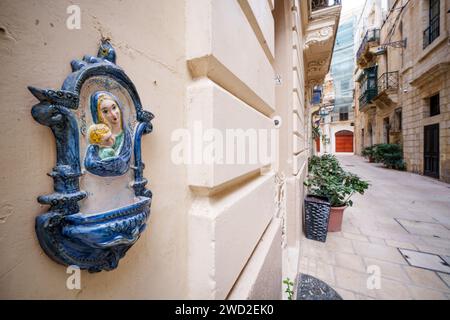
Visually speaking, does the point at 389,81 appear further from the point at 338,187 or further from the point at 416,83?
the point at 338,187

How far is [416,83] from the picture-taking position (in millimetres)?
10023

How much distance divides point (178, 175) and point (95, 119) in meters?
0.36

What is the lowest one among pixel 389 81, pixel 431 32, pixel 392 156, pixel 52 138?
pixel 392 156

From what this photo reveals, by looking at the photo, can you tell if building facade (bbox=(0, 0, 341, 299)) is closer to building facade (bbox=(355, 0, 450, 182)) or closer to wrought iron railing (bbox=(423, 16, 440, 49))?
building facade (bbox=(355, 0, 450, 182))

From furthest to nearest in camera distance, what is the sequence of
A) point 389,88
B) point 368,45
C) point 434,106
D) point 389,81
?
point 368,45 < point 389,81 < point 389,88 < point 434,106

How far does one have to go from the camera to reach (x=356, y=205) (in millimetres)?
5641

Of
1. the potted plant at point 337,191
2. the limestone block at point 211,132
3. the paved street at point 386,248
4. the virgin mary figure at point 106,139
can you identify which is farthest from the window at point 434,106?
the virgin mary figure at point 106,139

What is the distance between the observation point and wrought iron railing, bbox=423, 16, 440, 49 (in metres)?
8.75

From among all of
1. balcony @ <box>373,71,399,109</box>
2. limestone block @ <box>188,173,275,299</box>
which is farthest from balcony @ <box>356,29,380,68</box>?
limestone block @ <box>188,173,275,299</box>

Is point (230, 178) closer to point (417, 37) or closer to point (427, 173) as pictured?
point (427, 173)

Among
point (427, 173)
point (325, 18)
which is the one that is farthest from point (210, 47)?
point (427, 173)

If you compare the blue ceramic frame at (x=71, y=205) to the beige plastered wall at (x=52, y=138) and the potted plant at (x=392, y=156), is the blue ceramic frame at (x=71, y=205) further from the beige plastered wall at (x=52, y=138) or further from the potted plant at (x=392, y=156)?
the potted plant at (x=392, y=156)

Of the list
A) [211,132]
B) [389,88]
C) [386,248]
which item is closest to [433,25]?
[389,88]

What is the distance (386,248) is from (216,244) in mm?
3958
